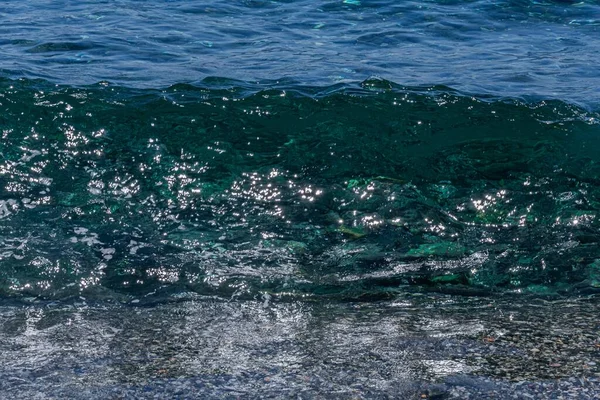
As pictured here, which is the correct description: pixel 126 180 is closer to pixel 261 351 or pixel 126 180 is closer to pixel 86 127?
pixel 86 127

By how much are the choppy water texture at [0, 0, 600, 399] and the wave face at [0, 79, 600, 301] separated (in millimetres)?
18

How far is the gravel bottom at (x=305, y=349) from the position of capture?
3.47 m

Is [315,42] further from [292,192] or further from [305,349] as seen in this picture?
[305,349]

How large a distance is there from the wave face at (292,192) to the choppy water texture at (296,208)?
0.06 ft

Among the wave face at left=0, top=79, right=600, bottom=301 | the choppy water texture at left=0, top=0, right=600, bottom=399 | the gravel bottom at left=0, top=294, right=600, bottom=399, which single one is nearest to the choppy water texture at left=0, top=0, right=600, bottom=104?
the choppy water texture at left=0, top=0, right=600, bottom=399

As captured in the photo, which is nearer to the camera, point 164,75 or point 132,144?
point 132,144

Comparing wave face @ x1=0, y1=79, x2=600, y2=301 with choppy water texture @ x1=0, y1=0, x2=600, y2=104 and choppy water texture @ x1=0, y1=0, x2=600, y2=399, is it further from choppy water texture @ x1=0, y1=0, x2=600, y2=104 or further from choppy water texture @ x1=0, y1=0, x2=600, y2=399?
choppy water texture @ x1=0, y1=0, x2=600, y2=104

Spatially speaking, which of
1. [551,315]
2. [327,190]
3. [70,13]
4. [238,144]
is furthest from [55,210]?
[70,13]

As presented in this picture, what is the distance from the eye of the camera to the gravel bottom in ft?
11.4

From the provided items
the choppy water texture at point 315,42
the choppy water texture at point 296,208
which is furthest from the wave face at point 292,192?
the choppy water texture at point 315,42

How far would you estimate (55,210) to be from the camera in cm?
566

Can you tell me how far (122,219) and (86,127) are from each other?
4.52ft

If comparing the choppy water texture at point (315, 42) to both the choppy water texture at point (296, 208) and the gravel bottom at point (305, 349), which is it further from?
the gravel bottom at point (305, 349)

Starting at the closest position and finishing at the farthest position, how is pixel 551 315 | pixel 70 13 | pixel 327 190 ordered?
1. pixel 551 315
2. pixel 327 190
3. pixel 70 13
